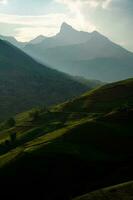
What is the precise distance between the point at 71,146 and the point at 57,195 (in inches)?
1139

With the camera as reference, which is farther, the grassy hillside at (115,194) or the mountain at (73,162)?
the mountain at (73,162)

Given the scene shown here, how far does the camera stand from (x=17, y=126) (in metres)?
200

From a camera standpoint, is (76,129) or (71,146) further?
(76,129)

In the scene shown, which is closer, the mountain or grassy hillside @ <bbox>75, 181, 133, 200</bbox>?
grassy hillside @ <bbox>75, 181, 133, 200</bbox>

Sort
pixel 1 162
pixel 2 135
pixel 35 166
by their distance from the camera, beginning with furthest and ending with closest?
pixel 2 135 < pixel 1 162 < pixel 35 166

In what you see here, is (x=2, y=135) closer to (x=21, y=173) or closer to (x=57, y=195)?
(x=21, y=173)

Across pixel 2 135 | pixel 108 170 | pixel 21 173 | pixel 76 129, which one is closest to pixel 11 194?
pixel 21 173

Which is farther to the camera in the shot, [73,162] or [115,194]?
[73,162]

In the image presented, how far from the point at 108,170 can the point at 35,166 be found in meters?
19.1

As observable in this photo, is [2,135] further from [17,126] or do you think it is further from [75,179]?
[75,179]

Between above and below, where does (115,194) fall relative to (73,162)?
above

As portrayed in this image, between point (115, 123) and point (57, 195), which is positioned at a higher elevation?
point (115, 123)

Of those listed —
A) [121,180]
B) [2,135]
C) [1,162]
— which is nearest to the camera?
[121,180]

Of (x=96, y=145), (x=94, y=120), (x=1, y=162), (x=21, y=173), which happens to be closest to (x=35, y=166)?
(x=21, y=173)
